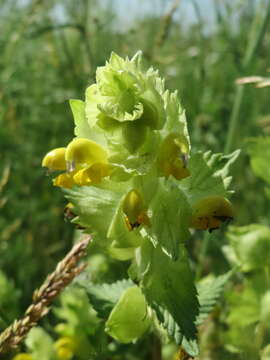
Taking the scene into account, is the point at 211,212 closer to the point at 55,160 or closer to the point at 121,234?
the point at 121,234

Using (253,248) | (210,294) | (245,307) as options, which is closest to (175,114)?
(210,294)

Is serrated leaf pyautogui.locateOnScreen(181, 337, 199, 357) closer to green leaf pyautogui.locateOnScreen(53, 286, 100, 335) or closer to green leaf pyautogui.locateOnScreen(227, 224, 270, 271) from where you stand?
green leaf pyautogui.locateOnScreen(227, 224, 270, 271)

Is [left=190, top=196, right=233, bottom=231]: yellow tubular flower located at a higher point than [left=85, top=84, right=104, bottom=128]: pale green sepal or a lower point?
lower

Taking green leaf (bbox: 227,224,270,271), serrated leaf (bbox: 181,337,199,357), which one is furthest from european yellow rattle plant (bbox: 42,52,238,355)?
green leaf (bbox: 227,224,270,271)

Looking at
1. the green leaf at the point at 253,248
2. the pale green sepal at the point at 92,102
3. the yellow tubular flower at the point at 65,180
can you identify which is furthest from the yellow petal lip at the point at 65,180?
the green leaf at the point at 253,248

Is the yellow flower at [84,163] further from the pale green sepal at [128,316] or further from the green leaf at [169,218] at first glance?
the pale green sepal at [128,316]

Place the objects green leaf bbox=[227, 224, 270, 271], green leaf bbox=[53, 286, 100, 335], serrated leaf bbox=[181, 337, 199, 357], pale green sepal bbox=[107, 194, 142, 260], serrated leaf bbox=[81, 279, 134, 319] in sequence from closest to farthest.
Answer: serrated leaf bbox=[181, 337, 199, 357] → pale green sepal bbox=[107, 194, 142, 260] → serrated leaf bbox=[81, 279, 134, 319] → green leaf bbox=[227, 224, 270, 271] → green leaf bbox=[53, 286, 100, 335]
